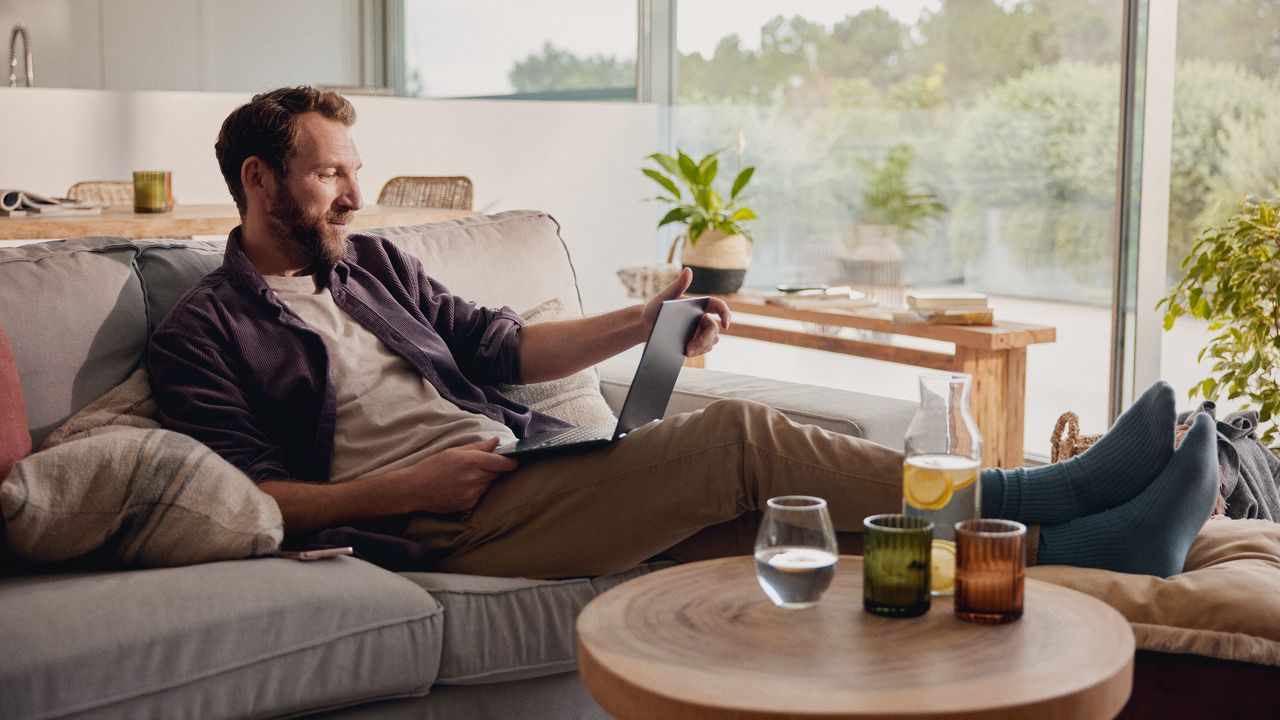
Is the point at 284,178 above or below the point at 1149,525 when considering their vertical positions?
above

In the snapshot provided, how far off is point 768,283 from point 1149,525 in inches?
136

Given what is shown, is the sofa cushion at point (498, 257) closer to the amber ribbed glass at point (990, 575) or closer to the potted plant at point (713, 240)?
the potted plant at point (713, 240)

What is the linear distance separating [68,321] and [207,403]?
0.85 feet

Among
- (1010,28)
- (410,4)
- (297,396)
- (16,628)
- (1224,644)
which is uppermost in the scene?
(410,4)

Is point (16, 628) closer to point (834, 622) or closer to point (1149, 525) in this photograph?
point (834, 622)

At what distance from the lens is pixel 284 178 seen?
215cm

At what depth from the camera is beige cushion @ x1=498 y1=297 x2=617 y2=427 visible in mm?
2428

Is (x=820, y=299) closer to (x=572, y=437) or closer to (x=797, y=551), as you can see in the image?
(x=572, y=437)

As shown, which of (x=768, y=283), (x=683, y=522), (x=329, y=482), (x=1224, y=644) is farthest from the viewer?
(x=768, y=283)

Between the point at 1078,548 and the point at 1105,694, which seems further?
the point at 1078,548

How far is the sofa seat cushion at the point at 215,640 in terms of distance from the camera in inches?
56.6

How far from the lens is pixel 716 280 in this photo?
13.0 ft

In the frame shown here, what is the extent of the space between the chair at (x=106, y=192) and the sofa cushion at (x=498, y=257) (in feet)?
6.14

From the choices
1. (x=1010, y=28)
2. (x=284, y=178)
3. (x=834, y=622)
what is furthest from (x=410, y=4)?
(x=834, y=622)
